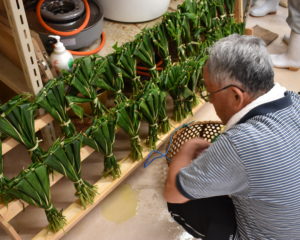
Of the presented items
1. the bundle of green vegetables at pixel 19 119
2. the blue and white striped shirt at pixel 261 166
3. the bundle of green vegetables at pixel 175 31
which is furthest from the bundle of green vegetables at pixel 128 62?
the blue and white striped shirt at pixel 261 166

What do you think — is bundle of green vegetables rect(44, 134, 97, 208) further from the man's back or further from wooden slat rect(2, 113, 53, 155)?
the man's back

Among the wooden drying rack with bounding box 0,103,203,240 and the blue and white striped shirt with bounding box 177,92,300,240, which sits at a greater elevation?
the blue and white striped shirt with bounding box 177,92,300,240

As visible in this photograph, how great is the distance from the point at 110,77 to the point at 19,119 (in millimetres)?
482

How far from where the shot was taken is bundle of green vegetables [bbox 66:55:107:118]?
152 cm

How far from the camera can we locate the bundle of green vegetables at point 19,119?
1.35 metres

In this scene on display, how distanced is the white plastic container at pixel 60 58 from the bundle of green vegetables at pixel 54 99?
0.12 meters

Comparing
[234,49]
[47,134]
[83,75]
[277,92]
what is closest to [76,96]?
[83,75]

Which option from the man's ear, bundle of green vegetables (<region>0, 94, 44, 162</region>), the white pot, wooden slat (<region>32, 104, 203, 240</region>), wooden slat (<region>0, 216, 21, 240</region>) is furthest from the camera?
the white pot

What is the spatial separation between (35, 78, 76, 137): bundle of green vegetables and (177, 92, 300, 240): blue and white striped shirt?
61 centimetres

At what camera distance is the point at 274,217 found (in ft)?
3.81

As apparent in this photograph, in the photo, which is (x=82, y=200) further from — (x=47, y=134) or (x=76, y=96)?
(x=76, y=96)

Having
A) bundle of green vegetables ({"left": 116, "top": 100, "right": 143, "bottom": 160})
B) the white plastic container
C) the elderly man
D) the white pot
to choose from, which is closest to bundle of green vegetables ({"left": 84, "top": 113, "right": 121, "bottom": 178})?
bundle of green vegetables ({"left": 116, "top": 100, "right": 143, "bottom": 160})

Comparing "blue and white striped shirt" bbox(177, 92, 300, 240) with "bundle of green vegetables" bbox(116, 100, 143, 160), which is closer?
"blue and white striped shirt" bbox(177, 92, 300, 240)

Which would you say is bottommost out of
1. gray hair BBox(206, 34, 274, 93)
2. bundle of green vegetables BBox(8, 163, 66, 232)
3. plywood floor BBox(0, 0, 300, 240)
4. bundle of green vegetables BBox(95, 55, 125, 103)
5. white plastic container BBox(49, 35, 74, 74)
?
plywood floor BBox(0, 0, 300, 240)
